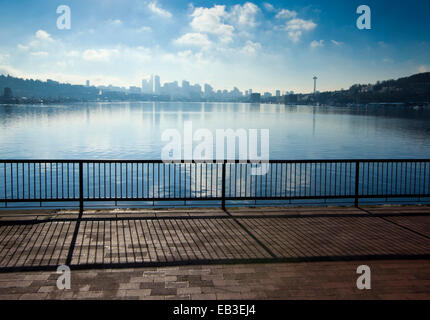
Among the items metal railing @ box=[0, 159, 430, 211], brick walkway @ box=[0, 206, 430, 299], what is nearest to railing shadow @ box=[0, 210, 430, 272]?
brick walkway @ box=[0, 206, 430, 299]

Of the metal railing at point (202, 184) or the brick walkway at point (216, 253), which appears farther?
the metal railing at point (202, 184)

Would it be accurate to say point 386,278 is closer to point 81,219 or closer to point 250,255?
point 250,255

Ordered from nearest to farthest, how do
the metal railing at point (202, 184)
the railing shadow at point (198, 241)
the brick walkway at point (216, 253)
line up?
1. the brick walkway at point (216, 253)
2. the railing shadow at point (198, 241)
3. the metal railing at point (202, 184)

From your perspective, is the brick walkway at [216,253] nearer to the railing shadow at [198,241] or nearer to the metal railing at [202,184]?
the railing shadow at [198,241]

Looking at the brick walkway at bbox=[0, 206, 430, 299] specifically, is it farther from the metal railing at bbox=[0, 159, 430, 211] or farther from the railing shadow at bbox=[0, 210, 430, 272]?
the metal railing at bbox=[0, 159, 430, 211]

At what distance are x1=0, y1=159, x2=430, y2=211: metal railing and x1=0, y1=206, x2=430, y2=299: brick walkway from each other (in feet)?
3.13

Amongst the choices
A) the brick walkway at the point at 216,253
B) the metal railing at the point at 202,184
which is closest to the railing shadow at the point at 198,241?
the brick walkway at the point at 216,253

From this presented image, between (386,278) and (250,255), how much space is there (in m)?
2.31

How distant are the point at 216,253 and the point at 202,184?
20666 mm

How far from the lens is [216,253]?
7.15m

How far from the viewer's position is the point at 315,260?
272 inches

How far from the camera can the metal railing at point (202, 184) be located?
1066cm

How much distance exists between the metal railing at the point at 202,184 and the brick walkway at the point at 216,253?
0.95 m

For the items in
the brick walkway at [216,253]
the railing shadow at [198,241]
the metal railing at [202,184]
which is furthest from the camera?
the metal railing at [202,184]
